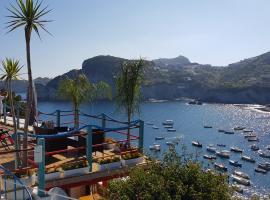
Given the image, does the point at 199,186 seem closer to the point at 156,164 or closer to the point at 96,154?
the point at 156,164

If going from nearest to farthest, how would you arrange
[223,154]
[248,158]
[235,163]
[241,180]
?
[241,180] → [235,163] → [248,158] → [223,154]

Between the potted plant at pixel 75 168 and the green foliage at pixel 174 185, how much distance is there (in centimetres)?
251

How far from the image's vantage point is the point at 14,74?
1620 cm

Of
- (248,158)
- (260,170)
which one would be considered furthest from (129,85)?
(248,158)

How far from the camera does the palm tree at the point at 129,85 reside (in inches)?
773

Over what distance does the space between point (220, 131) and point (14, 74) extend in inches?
6028

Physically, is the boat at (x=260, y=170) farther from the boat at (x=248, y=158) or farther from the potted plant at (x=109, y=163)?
the potted plant at (x=109, y=163)

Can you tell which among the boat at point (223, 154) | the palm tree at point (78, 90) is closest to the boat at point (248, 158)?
the boat at point (223, 154)

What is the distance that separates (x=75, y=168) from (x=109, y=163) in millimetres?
1431

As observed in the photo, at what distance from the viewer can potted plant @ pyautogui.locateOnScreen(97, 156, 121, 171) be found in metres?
14.1

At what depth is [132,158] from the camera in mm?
15227

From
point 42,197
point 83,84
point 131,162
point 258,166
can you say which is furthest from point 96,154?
point 258,166

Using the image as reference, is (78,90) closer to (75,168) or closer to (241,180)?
(75,168)

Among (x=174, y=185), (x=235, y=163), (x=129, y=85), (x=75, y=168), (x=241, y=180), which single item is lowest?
(x=241, y=180)
